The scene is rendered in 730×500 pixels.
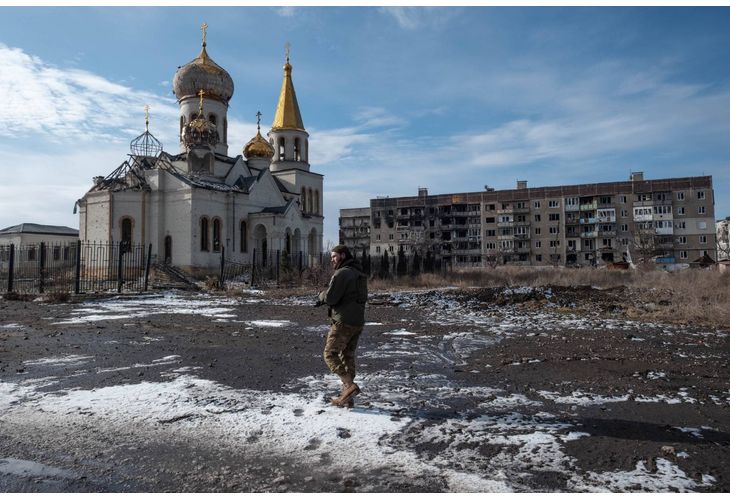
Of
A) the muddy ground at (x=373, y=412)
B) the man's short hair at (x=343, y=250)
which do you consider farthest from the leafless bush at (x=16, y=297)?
the man's short hair at (x=343, y=250)

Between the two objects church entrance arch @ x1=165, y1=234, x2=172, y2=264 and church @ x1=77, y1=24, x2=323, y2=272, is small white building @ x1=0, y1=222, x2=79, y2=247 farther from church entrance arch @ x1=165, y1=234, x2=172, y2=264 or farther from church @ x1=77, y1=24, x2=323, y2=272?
church entrance arch @ x1=165, y1=234, x2=172, y2=264

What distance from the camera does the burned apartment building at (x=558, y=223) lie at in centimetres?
6012

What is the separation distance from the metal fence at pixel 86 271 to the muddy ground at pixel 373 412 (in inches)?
440

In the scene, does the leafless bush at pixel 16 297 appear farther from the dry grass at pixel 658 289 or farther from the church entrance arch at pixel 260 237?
the church entrance arch at pixel 260 237

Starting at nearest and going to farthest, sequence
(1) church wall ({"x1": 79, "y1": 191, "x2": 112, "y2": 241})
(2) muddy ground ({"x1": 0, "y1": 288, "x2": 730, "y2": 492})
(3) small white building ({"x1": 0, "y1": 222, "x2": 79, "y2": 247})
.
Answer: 1. (2) muddy ground ({"x1": 0, "y1": 288, "x2": 730, "y2": 492})
2. (1) church wall ({"x1": 79, "y1": 191, "x2": 112, "y2": 241})
3. (3) small white building ({"x1": 0, "y1": 222, "x2": 79, "y2": 247})

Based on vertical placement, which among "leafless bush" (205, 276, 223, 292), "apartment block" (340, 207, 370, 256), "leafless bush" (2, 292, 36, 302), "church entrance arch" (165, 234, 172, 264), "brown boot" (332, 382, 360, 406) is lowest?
"brown boot" (332, 382, 360, 406)

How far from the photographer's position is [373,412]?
499 cm

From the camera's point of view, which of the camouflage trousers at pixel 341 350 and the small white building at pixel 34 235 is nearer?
the camouflage trousers at pixel 341 350

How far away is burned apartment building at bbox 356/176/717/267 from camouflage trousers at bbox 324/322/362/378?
165 ft

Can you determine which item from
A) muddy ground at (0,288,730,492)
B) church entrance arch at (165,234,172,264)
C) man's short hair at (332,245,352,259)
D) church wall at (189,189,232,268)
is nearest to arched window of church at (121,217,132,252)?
church entrance arch at (165,234,172,264)

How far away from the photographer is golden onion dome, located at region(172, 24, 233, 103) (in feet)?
119

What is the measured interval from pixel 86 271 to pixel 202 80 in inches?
622

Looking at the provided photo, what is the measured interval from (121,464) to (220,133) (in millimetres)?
35501

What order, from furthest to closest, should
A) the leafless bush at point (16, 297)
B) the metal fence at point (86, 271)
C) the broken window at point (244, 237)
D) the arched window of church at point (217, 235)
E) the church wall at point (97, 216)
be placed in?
the broken window at point (244, 237)
the arched window of church at point (217, 235)
the church wall at point (97, 216)
the metal fence at point (86, 271)
the leafless bush at point (16, 297)
